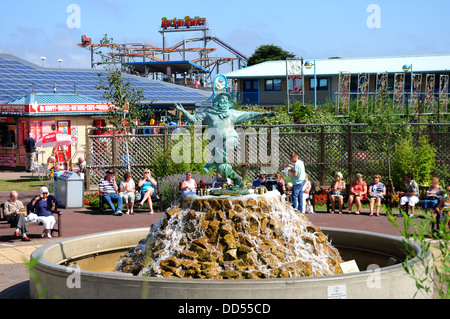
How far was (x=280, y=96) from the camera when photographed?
154ft

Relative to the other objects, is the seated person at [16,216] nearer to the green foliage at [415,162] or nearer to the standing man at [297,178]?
the standing man at [297,178]

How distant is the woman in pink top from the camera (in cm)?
1645

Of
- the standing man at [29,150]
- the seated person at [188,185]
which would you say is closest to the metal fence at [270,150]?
the seated person at [188,185]

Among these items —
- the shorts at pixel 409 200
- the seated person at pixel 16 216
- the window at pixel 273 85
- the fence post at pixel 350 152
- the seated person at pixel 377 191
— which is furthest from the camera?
the window at pixel 273 85

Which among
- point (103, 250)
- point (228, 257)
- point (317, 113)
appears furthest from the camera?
point (317, 113)

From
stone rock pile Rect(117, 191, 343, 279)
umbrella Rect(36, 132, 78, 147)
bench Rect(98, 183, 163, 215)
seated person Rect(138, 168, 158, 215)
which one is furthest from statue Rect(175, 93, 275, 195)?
umbrella Rect(36, 132, 78, 147)

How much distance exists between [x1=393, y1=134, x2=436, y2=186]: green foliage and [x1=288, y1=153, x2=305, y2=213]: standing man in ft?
14.7

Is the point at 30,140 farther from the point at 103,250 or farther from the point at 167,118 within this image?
the point at 103,250

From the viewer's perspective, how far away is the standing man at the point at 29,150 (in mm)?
28031

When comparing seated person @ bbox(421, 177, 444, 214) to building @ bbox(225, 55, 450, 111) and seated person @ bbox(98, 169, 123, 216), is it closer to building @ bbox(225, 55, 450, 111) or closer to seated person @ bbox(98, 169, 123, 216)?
seated person @ bbox(98, 169, 123, 216)

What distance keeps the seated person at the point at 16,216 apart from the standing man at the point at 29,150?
1536 cm

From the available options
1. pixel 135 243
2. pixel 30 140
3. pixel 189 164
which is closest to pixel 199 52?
pixel 30 140

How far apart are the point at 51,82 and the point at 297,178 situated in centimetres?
2432
